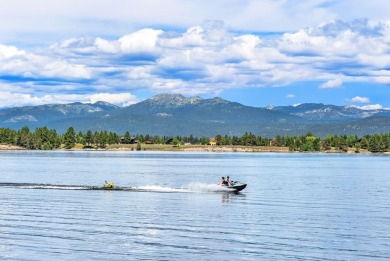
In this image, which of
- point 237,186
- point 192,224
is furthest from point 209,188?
point 192,224

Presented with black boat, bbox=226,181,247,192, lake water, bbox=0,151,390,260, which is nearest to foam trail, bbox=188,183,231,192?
lake water, bbox=0,151,390,260

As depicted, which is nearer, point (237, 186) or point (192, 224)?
point (192, 224)

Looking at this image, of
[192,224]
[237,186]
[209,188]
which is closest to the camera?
[192,224]

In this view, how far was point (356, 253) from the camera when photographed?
53875mm

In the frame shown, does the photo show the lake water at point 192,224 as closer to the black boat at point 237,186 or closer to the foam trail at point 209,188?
the foam trail at point 209,188

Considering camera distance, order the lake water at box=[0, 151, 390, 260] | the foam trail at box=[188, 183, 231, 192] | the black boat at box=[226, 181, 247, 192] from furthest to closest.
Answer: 1. the foam trail at box=[188, 183, 231, 192]
2. the black boat at box=[226, 181, 247, 192]
3. the lake water at box=[0, 151, 390, 260]

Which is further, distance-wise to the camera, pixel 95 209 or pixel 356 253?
pixel 95 209

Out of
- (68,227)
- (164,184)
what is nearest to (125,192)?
(164,184)

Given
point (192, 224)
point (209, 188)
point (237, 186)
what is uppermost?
point (237, 186)

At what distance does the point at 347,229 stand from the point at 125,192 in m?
51.4

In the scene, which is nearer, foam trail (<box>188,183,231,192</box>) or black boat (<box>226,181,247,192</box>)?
black boat (<box>226,181,247,192</box>)

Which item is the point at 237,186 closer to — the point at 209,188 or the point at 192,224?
the point at 209,188

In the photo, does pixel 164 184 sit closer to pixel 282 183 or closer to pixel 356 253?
pixel 282 183

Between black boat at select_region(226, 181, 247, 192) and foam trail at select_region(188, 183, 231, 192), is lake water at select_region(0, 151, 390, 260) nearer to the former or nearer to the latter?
foam trail at select_region(188, 183, 231, 192)
